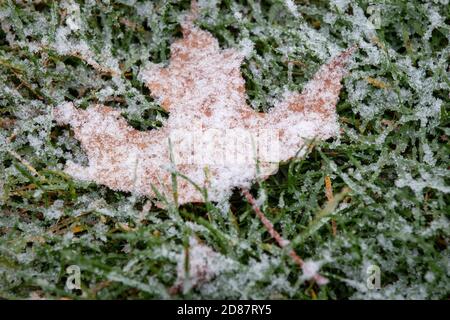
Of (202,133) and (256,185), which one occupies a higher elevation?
(202,133)

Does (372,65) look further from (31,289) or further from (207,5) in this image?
(31,289)

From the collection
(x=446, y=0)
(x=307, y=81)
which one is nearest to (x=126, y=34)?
(x=307, y=81)
